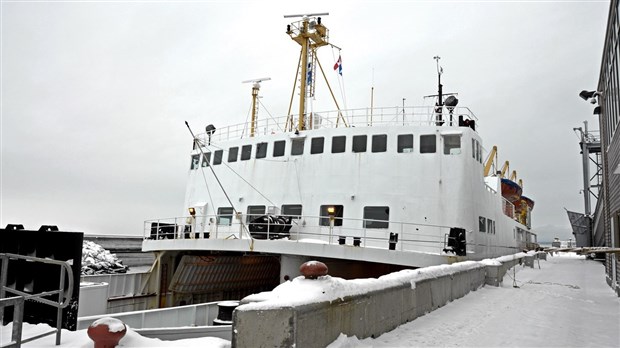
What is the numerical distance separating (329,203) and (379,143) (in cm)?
288

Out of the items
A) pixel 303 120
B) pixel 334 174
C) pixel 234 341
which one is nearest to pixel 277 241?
pixel 334 174

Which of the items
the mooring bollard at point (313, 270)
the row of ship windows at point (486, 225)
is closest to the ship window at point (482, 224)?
the row of ship windows at point (486, 225)

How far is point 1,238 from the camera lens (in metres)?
6.88

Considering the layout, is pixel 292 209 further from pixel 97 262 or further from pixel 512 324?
pixel 97 262

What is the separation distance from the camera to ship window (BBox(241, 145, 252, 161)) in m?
18.9

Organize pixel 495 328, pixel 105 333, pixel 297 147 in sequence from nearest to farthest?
pixel 105 333, pixel 495 328, pixel 297 147

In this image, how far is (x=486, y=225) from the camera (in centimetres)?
1948

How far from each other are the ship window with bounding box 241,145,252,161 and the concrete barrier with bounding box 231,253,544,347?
1125 cm

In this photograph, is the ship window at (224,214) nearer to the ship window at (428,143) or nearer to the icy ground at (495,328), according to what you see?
the ship window at (428,143)

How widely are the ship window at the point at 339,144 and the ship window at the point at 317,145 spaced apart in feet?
1.64

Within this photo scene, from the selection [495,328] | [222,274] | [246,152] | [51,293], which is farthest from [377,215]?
[51,293]

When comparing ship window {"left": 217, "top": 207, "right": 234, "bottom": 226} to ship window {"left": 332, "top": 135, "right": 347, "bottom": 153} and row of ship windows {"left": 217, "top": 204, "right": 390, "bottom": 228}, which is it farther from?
ship window {"left": 332, "top": 135, "right": 347, "bottom": 153}

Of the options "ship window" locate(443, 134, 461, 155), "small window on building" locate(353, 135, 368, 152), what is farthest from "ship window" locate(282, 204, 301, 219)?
"ship window" locate(443, 134, 461, 155)

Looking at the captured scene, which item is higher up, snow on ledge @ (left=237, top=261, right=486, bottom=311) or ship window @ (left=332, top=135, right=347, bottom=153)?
ship window @ (left=332, top=135, right=347, bottom=153)
